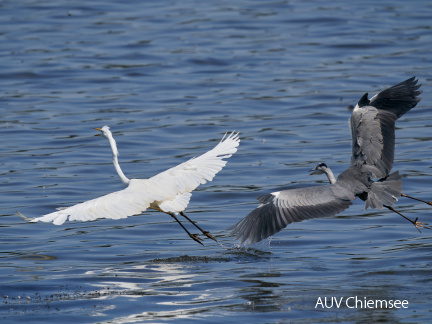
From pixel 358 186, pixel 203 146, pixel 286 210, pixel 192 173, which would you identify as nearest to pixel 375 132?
pixel 358 186

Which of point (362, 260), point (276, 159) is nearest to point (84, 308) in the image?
point (362, 260)

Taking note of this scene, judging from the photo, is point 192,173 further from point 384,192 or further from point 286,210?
point 384,192

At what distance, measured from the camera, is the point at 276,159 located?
14961mm

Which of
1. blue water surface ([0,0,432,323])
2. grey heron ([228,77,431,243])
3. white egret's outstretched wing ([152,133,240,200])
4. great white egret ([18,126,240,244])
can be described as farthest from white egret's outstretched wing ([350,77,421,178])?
great white egret ([18,126,240,244])

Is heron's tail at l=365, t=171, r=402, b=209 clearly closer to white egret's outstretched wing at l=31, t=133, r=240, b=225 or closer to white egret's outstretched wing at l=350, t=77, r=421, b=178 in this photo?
white egret's outstretched wing at l=350, t=77, r=421, b=178

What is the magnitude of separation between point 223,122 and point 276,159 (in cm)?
280

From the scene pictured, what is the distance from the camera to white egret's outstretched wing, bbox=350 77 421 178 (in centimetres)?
971

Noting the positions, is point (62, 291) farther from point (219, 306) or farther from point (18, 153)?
point (18, 153)

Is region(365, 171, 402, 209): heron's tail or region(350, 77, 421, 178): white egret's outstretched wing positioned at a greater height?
region(350, 77, 421, 178): white egret's outstretched wing

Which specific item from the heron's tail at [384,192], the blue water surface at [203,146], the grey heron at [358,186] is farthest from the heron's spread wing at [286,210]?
the blue water surface at [203,146]

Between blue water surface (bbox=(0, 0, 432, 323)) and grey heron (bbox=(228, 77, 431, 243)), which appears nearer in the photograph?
blue water surface (bbox=(0, 0, 432, 323))

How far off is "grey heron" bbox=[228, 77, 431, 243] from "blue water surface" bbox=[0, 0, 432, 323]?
0.70 metres

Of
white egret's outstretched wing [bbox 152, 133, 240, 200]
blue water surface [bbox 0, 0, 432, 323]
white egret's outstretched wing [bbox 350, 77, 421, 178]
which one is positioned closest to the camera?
blue water surface [bbox 0, 0, 432, 323]

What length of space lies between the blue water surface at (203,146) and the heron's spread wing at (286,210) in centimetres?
58
